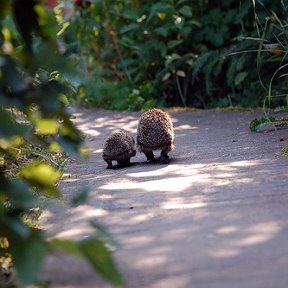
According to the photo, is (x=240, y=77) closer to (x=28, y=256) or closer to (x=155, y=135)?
(x=155, y=135)

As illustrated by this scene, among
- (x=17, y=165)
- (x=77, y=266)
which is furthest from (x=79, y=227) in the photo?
(x=17, y=165)

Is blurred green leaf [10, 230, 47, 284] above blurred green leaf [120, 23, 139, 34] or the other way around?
the other way around

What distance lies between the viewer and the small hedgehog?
5496mm

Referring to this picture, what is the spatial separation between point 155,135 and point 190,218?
2398 mm

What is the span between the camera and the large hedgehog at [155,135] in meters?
5.57

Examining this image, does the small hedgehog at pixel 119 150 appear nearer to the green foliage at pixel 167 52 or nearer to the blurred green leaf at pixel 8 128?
the blurred green leaf at pixel 8 128

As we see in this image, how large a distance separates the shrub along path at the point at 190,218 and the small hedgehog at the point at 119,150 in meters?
0.12

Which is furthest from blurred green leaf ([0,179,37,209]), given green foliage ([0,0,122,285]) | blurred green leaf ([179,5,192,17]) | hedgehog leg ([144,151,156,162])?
blurred green leaf ([179,5,192,17])

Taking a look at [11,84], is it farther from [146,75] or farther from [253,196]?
[146,75]

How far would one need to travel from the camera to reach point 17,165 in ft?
16.6

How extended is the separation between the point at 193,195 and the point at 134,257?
A: 3.76 feet

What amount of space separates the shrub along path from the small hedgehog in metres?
0.12

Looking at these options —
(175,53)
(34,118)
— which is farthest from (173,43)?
(34,118)

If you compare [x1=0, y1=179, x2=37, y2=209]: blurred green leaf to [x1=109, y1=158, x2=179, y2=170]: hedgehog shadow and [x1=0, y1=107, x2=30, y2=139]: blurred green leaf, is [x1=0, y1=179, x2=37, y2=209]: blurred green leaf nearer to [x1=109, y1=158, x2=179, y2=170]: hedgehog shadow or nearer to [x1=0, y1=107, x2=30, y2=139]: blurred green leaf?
[x1=0, y1=107, x2=30, y2=139]: blurred green leaf
